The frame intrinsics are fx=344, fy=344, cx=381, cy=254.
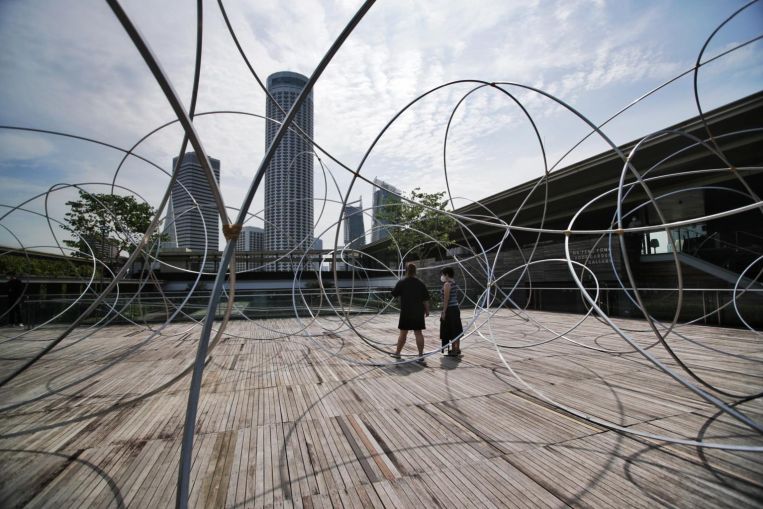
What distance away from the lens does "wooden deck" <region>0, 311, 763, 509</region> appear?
276 centimetres

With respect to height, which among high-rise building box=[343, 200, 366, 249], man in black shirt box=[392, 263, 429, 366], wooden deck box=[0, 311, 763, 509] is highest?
high-rise building box=[343, 200, 366, 249]

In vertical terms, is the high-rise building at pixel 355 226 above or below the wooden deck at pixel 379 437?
above

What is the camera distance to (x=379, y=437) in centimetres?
372

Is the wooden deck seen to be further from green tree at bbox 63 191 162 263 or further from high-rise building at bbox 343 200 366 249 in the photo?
green tree at bbox 63 191 162 263

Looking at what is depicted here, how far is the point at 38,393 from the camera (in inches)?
212

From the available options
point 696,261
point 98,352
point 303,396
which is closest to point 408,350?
point 303,396

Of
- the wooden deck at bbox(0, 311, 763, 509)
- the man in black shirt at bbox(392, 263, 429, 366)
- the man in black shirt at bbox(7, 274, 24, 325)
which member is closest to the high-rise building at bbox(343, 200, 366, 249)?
the man in black shirt at bbox(392, 263, 429, 366)

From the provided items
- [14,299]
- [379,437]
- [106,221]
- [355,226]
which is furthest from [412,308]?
[355,226]

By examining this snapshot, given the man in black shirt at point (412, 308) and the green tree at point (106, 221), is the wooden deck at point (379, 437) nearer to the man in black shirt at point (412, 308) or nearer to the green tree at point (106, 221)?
the man in black shirt at point (412, 308)

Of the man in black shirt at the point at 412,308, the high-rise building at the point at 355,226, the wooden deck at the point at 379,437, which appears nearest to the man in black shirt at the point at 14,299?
the wooden deck at the point at 379,437

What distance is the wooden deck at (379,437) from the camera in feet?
9.05

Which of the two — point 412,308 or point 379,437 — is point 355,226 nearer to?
point 412,308

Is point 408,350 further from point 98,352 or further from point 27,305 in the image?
point 27,305

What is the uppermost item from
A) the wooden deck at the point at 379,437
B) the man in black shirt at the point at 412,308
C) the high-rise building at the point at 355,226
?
the high-rise building at the point at 355,226
